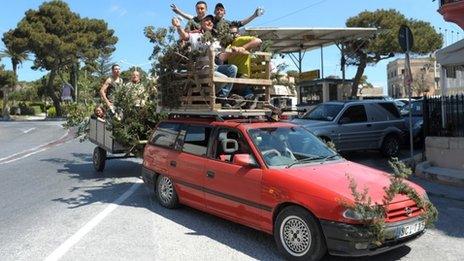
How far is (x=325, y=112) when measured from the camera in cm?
1525

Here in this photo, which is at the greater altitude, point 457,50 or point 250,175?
point 457,50

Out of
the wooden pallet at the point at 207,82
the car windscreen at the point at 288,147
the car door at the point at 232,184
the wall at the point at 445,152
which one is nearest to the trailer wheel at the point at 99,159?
the wooden pallet at the point at 207,82

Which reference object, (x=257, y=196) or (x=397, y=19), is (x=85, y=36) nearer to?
(x=397, y=19)

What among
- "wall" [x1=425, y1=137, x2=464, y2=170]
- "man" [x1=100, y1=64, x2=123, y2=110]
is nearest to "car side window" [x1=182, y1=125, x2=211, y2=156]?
"man" [x1=100, y1=64, x2=123, y2=110]

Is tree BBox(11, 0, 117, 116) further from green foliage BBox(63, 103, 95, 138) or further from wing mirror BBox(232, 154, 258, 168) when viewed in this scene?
wing mirror BBox(232, 154, 258, 168)

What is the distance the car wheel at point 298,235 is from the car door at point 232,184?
0.42 meters

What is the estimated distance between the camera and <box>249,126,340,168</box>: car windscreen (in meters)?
6.70

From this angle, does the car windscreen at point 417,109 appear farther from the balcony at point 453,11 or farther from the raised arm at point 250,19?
the raised arm at point 250,19

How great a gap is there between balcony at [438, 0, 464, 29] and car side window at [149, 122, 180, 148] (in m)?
8.53

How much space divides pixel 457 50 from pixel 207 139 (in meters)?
7.80

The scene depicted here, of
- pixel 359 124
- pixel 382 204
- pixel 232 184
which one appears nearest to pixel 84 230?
pixel 232 184

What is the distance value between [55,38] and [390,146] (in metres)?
42.6

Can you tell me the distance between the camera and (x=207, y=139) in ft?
25.4

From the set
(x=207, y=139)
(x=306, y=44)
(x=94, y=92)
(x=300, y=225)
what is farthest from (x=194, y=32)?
(x=306, y=44)
